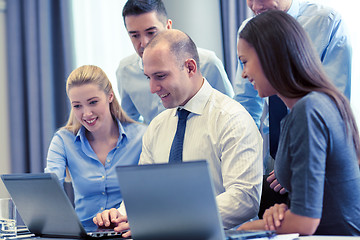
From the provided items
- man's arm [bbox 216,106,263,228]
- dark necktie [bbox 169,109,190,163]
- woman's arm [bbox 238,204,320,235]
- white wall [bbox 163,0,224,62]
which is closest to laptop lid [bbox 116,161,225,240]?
woman's arm [bbox 238,204,320,235]

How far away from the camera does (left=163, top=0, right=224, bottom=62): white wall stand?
354 cm

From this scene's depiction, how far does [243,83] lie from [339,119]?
1208 millimetres

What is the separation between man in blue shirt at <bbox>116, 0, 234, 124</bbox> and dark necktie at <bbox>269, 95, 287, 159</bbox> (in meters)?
0.54

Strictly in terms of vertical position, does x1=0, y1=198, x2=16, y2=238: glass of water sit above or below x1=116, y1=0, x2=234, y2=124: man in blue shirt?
below

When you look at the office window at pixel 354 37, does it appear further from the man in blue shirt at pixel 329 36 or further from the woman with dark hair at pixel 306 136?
the woman with dark hair at pixel 306 136

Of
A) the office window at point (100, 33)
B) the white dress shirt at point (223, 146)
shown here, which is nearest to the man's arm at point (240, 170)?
the white dress shirt at point (223, 146)

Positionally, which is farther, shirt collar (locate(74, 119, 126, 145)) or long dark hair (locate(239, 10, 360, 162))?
shirt collar (locate(74, 119, 126, 145))

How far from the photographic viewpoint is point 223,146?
191 centimetres

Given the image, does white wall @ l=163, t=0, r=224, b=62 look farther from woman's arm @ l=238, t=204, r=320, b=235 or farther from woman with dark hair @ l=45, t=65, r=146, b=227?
woman's arm @ l=238, t=204, r=320, b=235

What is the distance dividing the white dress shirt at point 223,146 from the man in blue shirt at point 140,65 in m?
0.57

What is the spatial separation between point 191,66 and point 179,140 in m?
0.31

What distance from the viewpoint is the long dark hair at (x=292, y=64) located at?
137cm

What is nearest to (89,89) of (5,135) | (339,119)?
(339,119)

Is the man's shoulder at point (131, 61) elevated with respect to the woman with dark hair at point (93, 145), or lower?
elevated
